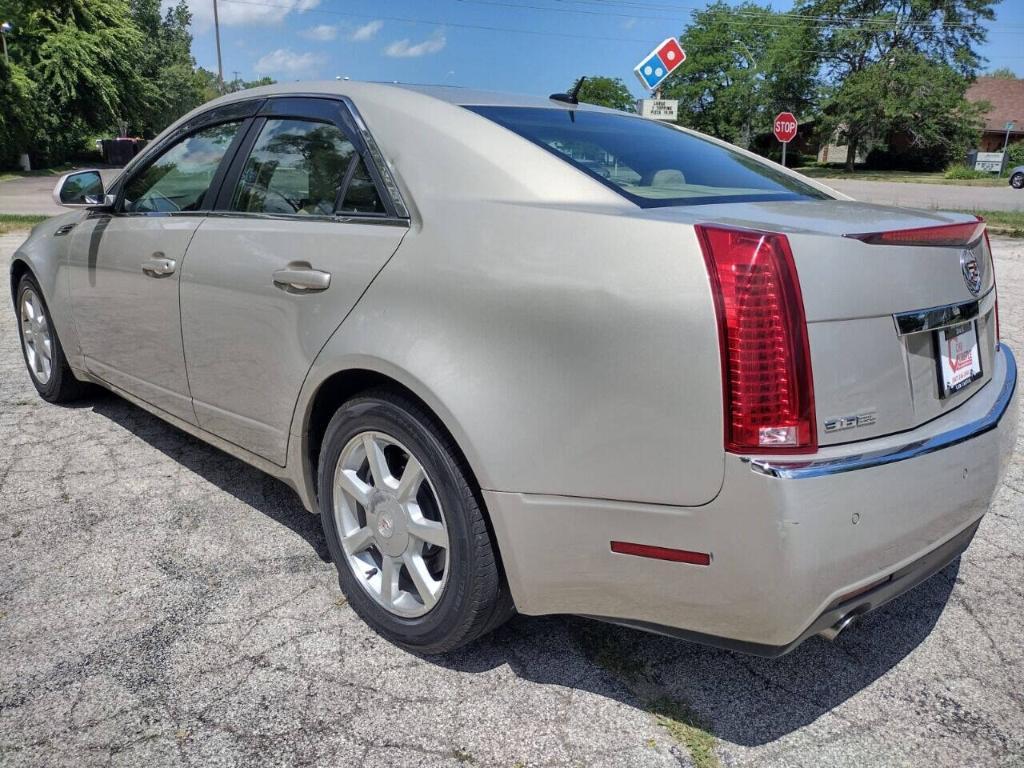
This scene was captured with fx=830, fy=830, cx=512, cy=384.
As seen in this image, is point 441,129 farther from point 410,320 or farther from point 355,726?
point 355,726

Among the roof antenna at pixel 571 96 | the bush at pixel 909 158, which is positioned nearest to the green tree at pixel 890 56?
the bush at pixel 909 158

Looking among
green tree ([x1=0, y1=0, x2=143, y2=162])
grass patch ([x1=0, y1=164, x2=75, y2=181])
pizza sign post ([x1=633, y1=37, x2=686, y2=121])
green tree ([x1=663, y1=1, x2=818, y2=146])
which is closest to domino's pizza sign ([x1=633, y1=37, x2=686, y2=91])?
pizza sign post ([x1=633, y1=37, x2=686, y2=121])

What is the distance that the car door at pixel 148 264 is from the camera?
3207 mm

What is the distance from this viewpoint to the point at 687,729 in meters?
2.15

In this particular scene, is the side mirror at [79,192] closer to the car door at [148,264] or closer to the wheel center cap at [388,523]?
the car door at [148,264]

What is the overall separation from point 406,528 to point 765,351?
1.14 metres

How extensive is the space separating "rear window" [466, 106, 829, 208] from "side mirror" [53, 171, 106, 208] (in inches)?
86.4

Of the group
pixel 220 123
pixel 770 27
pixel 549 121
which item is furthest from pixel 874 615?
pixel 770 27

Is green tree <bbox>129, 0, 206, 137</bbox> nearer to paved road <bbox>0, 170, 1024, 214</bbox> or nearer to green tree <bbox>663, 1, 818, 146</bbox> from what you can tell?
paved road <bbox>0, 170, 1024, 214</bbox>

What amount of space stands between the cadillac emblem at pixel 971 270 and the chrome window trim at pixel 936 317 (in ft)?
0.11

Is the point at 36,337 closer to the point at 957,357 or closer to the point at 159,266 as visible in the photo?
the point at 159,266

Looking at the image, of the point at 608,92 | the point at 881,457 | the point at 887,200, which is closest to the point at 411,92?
the point at 881,457

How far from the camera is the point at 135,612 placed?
2.67 m

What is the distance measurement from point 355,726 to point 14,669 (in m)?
1.04
